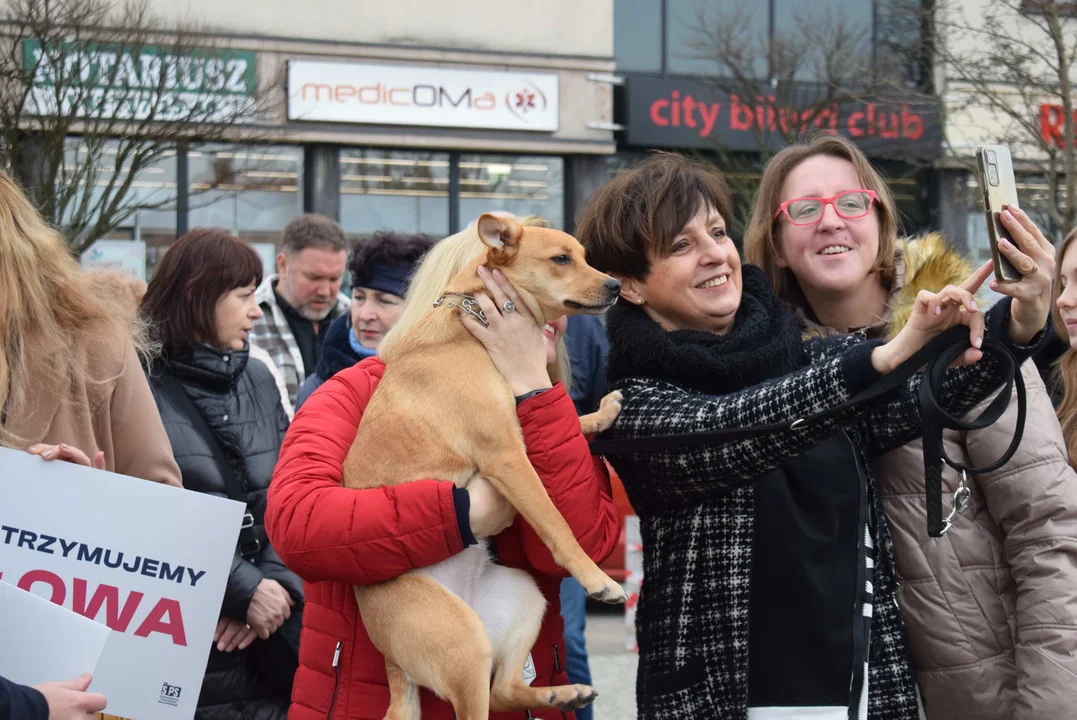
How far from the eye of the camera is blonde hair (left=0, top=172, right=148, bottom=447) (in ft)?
8.35

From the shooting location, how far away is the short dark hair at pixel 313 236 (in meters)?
6.14

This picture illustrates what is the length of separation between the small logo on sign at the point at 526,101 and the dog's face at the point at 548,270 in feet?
48.5

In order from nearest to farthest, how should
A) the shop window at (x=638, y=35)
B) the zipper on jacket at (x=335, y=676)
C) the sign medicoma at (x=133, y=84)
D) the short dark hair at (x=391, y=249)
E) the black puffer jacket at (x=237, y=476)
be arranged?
the zipper on jacket at (x=335, y=676) → the black puffer jacket at (x=237, y=476) → the short dark hair at (x=391, y=249) → the sign medicoma at (x=133, y=84) → the shop window at (x=638, y=35)

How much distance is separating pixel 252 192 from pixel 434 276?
46.8 ft

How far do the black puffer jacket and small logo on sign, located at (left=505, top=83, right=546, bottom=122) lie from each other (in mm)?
13650

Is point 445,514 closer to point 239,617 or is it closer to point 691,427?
point 691,427

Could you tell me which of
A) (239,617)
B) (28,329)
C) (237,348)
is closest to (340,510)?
(28,329)

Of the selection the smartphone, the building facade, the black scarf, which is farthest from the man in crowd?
the building facade

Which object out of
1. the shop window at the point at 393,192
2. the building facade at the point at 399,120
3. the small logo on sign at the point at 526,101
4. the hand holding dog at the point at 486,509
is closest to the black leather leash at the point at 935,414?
the hand holding dog at the point at 486,509

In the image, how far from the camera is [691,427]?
7.93ft

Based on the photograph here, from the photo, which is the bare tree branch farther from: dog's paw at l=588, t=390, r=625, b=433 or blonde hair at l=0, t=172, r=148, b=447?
dog's paw at l=588, t=390, r=625, b=433

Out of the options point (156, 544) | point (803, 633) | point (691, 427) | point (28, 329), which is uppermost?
point (28, 329)

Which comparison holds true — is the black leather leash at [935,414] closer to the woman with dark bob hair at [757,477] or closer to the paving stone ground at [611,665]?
the woman with dark bob hair at [757,477]

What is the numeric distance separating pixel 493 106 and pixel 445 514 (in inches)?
605
